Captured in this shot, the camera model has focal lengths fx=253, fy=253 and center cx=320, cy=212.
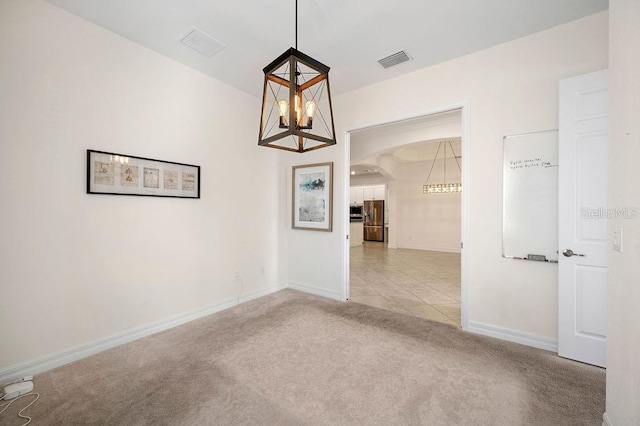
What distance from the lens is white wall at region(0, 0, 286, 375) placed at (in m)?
2.00

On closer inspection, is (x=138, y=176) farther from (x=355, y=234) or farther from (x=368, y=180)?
(x=368, y=180)

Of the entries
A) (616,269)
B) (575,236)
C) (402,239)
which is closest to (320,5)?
(616,269)

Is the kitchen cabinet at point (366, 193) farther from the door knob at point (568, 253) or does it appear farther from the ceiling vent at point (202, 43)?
the ceiling vent at point (202, 43)

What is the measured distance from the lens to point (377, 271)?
225 inches

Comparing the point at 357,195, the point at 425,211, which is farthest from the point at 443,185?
the point at 357,195

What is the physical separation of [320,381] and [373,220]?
9.56 meters

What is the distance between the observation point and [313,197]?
13.3 feet

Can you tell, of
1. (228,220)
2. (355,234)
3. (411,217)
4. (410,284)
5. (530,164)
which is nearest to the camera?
(530,164)

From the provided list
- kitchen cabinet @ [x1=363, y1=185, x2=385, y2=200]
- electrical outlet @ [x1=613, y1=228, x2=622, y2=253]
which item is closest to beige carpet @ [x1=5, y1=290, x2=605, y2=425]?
electrical outlet @ [x1=613, y1=228, x2=622, y2=253]

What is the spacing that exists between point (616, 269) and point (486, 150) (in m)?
1.72

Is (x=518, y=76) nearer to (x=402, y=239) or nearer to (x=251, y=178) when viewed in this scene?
(x=251, y=178)

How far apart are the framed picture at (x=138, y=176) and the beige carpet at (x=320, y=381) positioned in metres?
1.55

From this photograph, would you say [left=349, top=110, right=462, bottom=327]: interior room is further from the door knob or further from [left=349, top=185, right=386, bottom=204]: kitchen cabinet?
the door knob

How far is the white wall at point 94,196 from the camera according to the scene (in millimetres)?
2004
